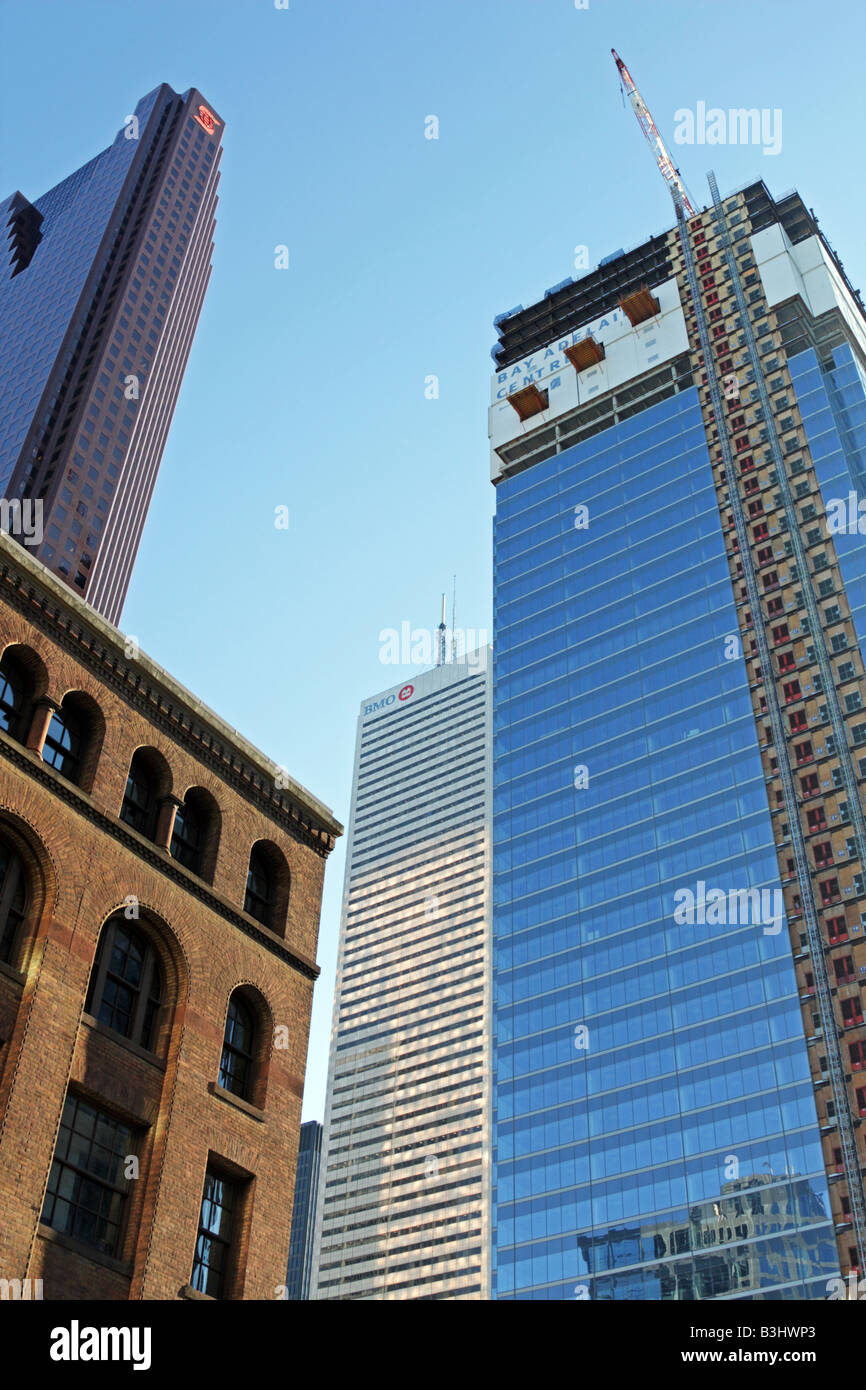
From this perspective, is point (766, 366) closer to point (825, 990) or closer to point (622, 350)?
point (622, 350)

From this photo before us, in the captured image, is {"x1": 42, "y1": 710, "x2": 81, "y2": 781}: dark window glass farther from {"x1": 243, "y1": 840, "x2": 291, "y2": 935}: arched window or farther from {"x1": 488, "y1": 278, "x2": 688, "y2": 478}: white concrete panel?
{"x1": 488, "y1": 278, "x2": 688, "y2": 478}: white concrete panel

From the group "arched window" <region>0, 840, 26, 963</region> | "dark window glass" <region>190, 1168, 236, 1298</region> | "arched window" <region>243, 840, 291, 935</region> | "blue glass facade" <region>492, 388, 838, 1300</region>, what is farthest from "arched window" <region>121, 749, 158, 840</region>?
"blue glass facade" <region>492, 388, 838, 1300</region>

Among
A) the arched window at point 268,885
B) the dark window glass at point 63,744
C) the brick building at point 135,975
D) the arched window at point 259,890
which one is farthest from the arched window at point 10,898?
the arched window at point 268,885

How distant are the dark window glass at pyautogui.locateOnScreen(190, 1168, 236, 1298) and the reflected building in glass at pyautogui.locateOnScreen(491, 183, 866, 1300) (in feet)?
238

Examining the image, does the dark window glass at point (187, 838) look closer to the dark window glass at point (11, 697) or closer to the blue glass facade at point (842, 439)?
the dark window glass at point (11, 697)

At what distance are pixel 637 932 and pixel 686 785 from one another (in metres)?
13.9

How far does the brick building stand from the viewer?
24.9 metres

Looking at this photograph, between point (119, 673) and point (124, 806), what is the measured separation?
10.3 ft

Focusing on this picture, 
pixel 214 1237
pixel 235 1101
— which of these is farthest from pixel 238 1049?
pixel 214 1237

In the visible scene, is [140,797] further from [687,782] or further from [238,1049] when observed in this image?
[687,782]

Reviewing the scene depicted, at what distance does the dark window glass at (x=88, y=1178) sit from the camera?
2477cm

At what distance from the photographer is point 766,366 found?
136125mm

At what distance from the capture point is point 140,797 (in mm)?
31000
